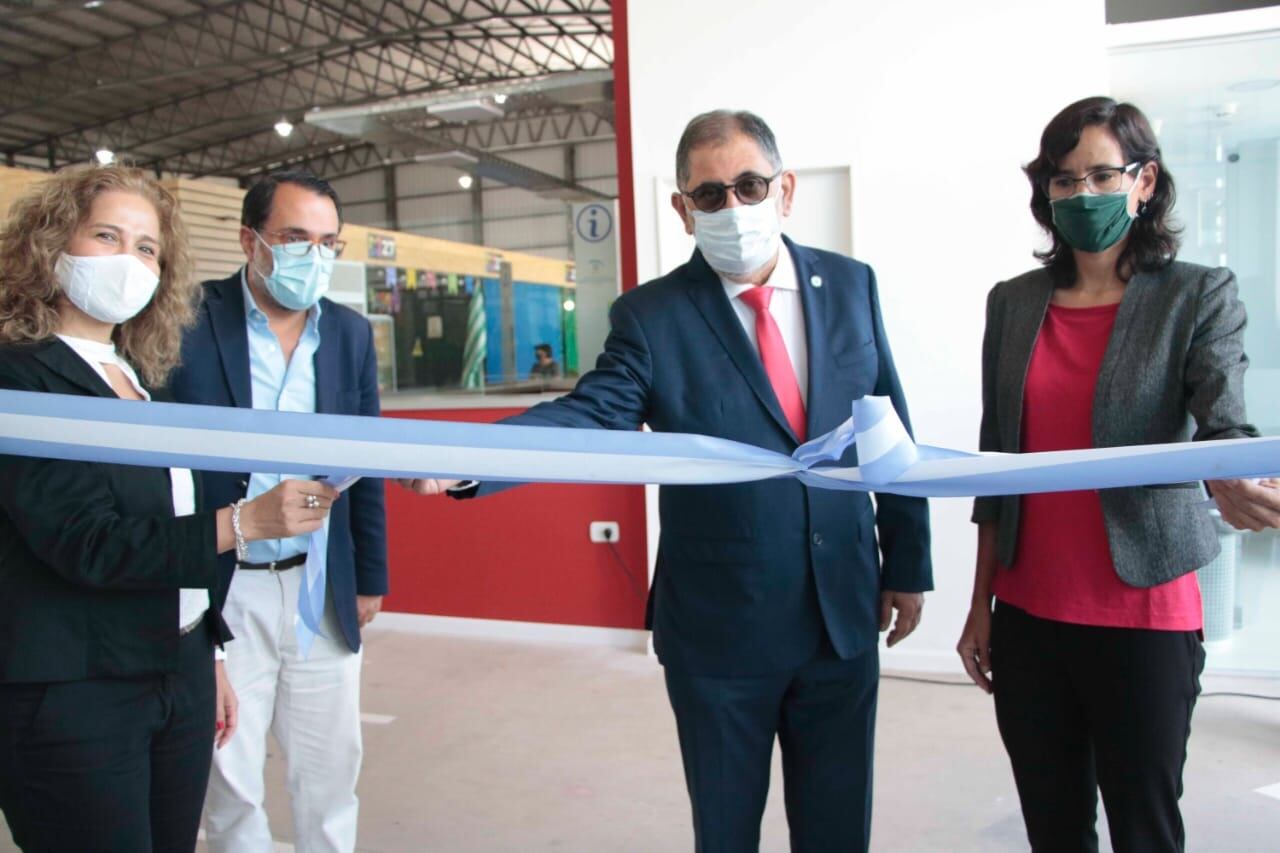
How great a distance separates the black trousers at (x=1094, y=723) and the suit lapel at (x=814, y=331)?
494mm

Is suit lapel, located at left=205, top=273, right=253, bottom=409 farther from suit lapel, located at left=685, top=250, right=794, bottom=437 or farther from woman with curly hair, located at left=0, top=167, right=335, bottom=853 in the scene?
suit lapel, located at left=685, top=250, right=794, bottom=437

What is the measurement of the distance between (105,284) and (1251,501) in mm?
1670

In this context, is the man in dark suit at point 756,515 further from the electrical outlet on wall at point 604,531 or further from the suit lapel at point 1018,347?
the electrical outlet on wall at point 604,531

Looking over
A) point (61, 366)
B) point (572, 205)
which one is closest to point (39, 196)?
point (61, 366)

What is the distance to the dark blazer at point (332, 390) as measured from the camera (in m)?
2.01

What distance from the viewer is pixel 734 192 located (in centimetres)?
159

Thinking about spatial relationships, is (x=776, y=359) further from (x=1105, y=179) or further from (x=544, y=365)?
(x=544, y=365)

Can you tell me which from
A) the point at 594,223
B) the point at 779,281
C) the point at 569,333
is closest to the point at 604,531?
the point at 569,333

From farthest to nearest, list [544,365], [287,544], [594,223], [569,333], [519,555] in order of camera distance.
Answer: [544,365] < [569,333] < [594,223] < [519,555] < [287,544]

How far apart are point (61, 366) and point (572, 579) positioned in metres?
3.66

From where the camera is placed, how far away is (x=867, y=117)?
4191 millimetres

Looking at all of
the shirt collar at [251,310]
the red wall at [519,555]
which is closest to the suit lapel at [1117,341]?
the shirt collar at [251,310]

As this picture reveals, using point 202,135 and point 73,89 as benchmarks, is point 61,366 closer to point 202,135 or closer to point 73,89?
point 73,89

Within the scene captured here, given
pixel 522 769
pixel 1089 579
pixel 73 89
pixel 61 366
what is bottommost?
pixel 522 769
